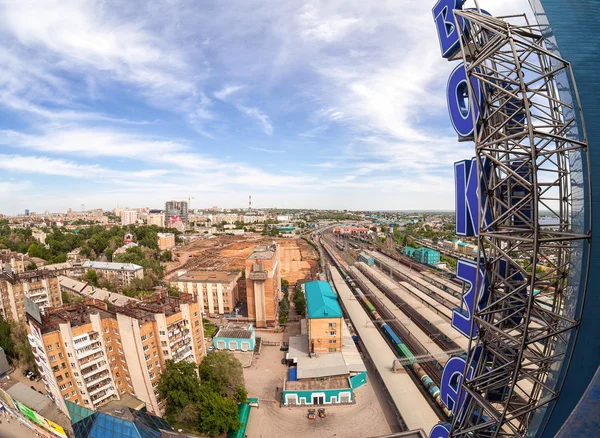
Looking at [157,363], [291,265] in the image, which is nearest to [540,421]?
[157,363]

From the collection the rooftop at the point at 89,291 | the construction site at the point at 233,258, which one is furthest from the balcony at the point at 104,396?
the construction site at the point at 233,258

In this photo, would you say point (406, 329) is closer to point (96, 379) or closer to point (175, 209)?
point (96, 379)

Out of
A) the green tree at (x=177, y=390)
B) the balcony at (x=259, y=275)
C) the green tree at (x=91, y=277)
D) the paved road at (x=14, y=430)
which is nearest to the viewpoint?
the green tree at (x=177, y=390)

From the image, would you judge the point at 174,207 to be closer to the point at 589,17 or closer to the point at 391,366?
the point at 391,366

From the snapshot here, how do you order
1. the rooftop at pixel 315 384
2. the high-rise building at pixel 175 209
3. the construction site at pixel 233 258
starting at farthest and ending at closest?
the high-rise building at pixel 175 209, the construction site at pixel 233 258, the rooftop at pixel 315 384

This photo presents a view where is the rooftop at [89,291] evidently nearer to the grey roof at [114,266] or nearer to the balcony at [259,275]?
the grey roof at [114,266]

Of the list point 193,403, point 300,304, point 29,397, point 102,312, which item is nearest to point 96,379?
point 102,312
